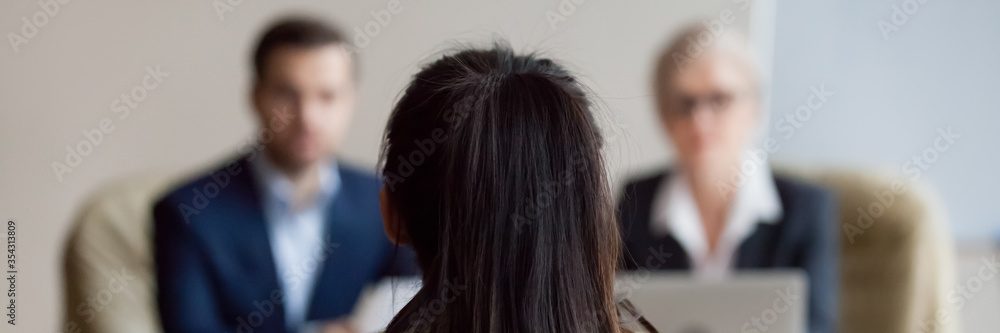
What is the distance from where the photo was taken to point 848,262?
61.9 inches

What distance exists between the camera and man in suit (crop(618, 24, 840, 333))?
62.7 inches

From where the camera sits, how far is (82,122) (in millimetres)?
1382

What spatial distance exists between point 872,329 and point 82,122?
1.57 m

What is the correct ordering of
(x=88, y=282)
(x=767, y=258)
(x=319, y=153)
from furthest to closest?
(x=767, y=258), (x=319, y=153), (x=88, y=282)

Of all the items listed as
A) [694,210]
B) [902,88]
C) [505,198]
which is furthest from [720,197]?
[505,198]

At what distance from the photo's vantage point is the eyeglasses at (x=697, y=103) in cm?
159

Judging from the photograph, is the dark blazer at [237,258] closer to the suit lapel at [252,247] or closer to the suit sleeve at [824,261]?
the suit lapel at [252,247]

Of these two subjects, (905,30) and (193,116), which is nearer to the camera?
(193,116)

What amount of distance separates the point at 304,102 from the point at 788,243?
3.36 ft

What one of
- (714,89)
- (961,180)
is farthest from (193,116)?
(961,180)

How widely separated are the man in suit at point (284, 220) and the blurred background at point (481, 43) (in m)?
0.04

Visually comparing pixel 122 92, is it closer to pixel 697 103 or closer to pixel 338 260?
pixel 338 260

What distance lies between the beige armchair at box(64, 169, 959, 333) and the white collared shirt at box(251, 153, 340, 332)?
18cm

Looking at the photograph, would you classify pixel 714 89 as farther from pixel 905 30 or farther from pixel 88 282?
pixel 88 282
